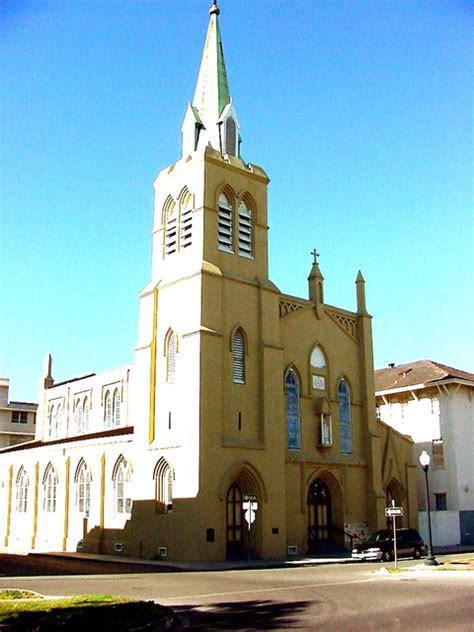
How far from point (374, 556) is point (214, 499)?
715 centimetres

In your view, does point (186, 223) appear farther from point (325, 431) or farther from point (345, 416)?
point (345, 416)

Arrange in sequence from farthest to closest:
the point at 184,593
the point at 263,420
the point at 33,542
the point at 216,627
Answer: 1. the point at 33,542
2. the point at 263,420
3. the point at 184,593
4. the point at 216,627

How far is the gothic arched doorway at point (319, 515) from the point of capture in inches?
1468

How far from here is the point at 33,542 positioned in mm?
43312

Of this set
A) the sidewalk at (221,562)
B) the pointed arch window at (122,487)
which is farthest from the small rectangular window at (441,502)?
the pointed arch window at (122,487)

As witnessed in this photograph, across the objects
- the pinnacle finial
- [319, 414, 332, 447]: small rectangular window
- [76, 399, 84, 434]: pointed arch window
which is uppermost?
the pinnacle finial

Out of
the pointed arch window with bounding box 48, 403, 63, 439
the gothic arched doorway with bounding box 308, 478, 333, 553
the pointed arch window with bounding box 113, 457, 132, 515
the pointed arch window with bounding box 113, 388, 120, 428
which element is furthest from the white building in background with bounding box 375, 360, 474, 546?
the pointed arch window with bounding box 48, 403, 63, 439

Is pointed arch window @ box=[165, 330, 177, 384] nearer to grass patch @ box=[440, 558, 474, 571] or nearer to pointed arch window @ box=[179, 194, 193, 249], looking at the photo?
pointed arch window @ box=[179, 194, 193, 249]

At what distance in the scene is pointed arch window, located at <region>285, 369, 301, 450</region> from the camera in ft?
122

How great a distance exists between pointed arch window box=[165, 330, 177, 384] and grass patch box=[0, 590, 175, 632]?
18.4 metres

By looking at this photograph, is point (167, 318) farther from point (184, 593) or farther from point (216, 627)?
point (216, 627)

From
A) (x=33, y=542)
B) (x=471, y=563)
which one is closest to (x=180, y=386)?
(x=471, y=563)

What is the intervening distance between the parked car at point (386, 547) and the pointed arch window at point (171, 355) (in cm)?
1110

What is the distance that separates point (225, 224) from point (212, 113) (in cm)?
670
